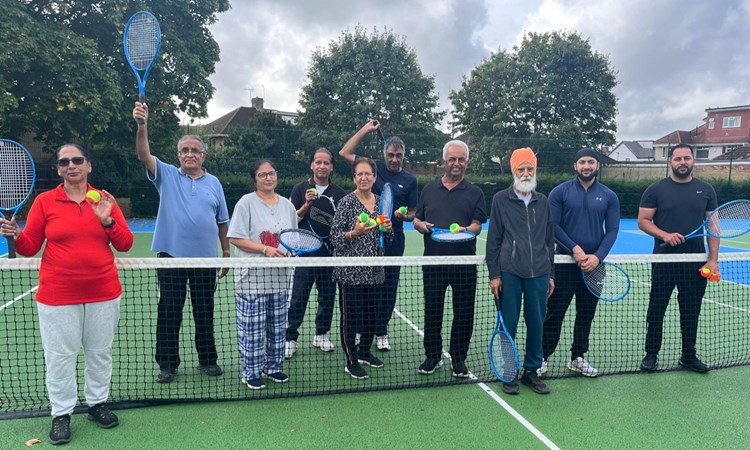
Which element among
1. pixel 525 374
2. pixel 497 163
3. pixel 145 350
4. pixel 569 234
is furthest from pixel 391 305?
pixel 497 163

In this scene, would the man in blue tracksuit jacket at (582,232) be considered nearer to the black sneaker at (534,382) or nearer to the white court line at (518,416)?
the black sneaker at (534,382)

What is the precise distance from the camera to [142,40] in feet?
14.8

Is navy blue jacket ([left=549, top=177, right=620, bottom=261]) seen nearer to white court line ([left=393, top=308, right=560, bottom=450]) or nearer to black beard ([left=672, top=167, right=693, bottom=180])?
black beard ([left=672, top=167, right=693, bottom=180])

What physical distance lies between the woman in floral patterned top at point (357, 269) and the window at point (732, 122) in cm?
6696

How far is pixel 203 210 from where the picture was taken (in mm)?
4285

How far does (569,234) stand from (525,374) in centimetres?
133

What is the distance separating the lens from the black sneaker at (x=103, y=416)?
3549mm

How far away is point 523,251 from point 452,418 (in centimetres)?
144

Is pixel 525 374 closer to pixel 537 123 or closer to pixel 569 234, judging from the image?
pixel 569 234

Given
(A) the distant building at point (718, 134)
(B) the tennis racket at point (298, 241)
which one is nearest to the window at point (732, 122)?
(A) the distant building at point (718, 134)

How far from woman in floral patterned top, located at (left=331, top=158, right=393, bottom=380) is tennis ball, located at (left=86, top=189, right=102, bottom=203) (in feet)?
6.14

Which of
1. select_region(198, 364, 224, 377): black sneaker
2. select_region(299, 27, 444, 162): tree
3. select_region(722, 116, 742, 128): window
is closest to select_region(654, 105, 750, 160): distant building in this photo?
select_region(722, 116, 742, 128): window

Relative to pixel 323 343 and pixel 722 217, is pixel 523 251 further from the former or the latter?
pixel 323 343

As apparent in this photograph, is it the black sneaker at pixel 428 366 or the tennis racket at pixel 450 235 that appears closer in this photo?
the tennis racket at pixel 450 235
